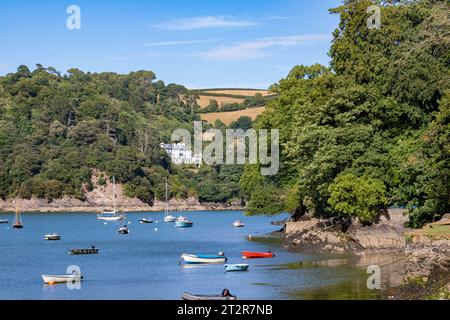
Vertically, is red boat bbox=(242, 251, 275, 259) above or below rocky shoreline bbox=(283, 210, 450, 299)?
below

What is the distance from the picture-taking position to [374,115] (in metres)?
66.9

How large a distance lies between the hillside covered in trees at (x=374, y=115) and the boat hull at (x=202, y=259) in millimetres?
→ 9603

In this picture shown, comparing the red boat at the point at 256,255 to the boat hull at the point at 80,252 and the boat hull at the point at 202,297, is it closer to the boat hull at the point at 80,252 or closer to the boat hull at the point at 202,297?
the boat hull at the point at 80,252

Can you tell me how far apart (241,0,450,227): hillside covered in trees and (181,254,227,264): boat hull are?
960cm

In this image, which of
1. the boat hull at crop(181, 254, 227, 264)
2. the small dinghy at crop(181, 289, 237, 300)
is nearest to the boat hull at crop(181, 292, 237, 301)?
the small dinghy at crop(181, 289, 237, 300)

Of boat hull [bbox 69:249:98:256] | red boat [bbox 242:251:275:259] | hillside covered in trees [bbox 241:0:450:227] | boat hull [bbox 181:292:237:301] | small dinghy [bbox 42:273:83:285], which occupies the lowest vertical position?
boat hull [bbox 69:249:98:256]

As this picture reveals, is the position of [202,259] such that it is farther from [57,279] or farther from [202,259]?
[57,279]

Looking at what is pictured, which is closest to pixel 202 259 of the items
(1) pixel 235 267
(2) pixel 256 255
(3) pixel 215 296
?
(2) pixel 256 255

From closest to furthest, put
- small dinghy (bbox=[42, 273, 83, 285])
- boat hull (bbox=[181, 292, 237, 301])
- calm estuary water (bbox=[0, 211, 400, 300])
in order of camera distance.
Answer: boat hull (bbox=[181, 292, 237, 301]) → calm estuary water (bbox=[0, 211, 400, 300]) → small dinghy (bbox=[42, 273, 83, 285])

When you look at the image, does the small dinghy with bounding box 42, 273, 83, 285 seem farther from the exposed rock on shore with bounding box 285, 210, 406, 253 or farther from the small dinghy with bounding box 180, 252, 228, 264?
the exposed rock on shore with bounding box 285, 210, 406, 253

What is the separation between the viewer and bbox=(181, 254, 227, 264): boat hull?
213 feet

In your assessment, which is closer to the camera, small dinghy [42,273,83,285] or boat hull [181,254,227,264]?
small dinghy [42,273,83,285]

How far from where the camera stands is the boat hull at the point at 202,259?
213ft
